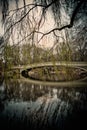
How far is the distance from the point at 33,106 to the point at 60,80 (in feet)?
1.03

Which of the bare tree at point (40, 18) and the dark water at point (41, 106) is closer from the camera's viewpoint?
the dark water at point (41, 106)

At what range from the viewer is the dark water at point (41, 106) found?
1.72 m

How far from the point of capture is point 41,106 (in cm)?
195

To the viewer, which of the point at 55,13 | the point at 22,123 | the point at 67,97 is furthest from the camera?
the point at 67,97

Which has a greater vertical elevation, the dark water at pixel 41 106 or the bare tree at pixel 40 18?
the bare tree at pixel 40 18

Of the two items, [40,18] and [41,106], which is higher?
[40,18]

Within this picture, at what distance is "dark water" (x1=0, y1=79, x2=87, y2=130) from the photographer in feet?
5.64

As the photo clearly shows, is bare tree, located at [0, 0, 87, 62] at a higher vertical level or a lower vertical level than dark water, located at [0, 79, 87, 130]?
higher

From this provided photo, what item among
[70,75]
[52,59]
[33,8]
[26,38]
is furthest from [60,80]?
[33,8]

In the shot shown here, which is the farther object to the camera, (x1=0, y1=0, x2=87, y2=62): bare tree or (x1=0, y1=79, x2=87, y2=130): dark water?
(x1=0, y1=0, x2=87, y2=62): bare tree

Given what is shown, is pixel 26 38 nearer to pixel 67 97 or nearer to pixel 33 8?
pixel 33 8

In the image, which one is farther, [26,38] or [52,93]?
[52,93]

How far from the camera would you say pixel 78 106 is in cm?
189

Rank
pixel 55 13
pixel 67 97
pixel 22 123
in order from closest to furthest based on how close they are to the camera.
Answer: pixel 22 123
pixel 55 13
pixel 67 97
